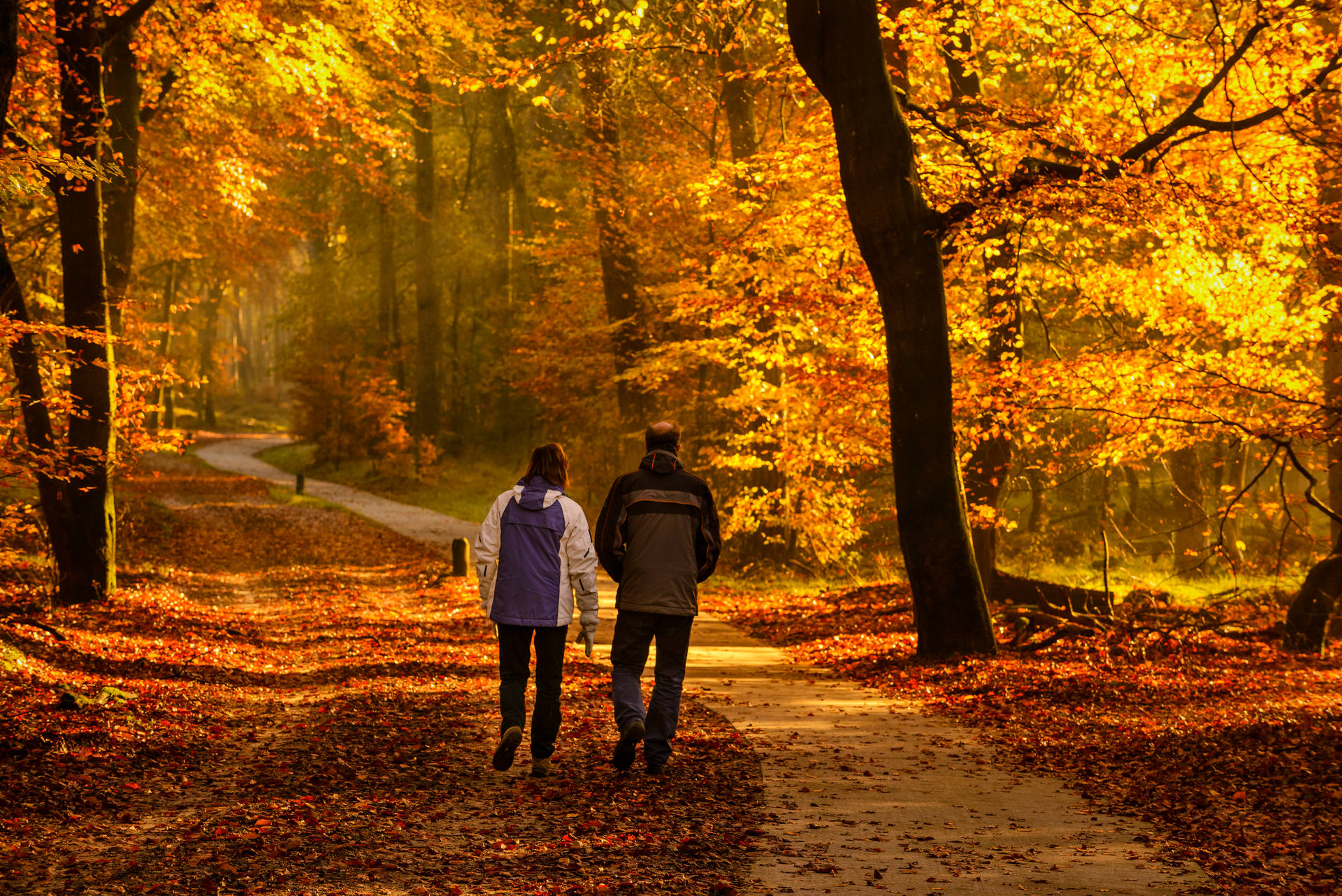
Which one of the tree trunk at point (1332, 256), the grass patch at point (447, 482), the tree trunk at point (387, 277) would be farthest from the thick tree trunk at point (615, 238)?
the tree trunk at point (387, 277)

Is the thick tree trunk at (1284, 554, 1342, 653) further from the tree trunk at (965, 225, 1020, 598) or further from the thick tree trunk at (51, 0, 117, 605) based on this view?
the thick tree trunk at (51, 0, 117, 605)

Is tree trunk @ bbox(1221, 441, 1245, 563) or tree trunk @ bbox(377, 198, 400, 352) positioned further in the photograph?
tree trunk @ bbox(377, 198, 400, 352)

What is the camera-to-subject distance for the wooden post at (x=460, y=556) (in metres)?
18.2

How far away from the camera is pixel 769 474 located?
1872 centimetres

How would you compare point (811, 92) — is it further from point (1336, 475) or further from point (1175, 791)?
point (1175, 791)

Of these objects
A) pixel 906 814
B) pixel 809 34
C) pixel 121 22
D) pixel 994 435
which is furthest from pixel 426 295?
pixel 906 814

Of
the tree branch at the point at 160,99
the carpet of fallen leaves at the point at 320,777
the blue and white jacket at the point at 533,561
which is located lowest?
the carpet of fallen leaves at the point at 320,777

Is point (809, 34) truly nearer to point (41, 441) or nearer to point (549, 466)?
point (549, 466)

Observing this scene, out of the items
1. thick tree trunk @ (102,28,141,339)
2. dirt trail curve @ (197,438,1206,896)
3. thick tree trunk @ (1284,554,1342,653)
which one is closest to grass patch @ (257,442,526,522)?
thick tree trunk @ (102,28,141,339)

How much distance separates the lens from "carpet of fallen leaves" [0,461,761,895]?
4.93m

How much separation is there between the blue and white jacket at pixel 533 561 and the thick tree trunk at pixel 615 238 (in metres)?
14.2

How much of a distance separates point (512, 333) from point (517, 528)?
28.7 meters

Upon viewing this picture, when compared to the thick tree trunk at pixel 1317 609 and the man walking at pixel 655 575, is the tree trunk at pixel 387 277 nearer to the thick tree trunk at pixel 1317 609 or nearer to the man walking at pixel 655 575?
the thick tree trunk at pixel 1317 609

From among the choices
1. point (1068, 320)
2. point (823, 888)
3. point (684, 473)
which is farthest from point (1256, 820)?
point (1068, 320)
